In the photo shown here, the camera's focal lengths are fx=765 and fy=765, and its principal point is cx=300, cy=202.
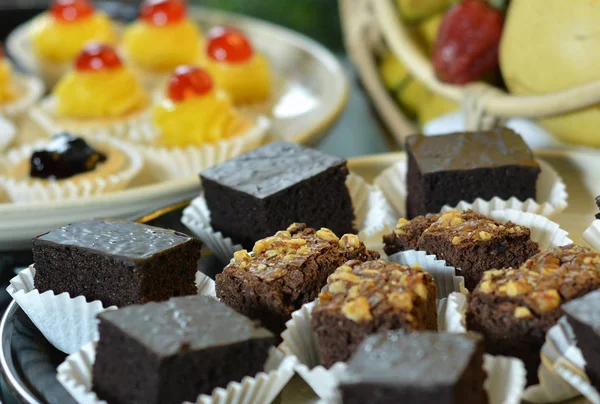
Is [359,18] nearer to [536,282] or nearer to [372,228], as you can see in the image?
[372,228]

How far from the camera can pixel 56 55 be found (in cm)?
299

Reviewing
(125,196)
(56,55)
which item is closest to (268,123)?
(125,196)

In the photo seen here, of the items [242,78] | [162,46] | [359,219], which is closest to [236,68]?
[242,78]

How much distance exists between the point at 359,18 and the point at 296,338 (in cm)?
169

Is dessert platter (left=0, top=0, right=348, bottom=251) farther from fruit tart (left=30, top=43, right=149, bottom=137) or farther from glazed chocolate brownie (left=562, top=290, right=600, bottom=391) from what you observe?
glazed chocolate brownie (left=562, top=290, right=600, bottom=391)

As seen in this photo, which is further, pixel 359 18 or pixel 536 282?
pixel 359 18

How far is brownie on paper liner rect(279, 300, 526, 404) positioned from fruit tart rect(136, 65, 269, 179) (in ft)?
3.80

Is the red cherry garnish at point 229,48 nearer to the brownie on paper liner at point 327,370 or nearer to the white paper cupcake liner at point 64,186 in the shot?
the white paper cupcake liner at point 64,186

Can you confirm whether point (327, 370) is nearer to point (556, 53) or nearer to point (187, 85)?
point (556, 53)

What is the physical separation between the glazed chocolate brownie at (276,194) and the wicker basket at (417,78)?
1.61 ft

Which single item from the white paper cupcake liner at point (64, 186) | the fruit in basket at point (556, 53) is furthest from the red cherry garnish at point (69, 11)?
the fruit in basket at point (556, 53)

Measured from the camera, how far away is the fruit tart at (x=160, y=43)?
2.93m

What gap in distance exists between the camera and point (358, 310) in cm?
103

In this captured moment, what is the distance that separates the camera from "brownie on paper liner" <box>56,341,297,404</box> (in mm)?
1011
